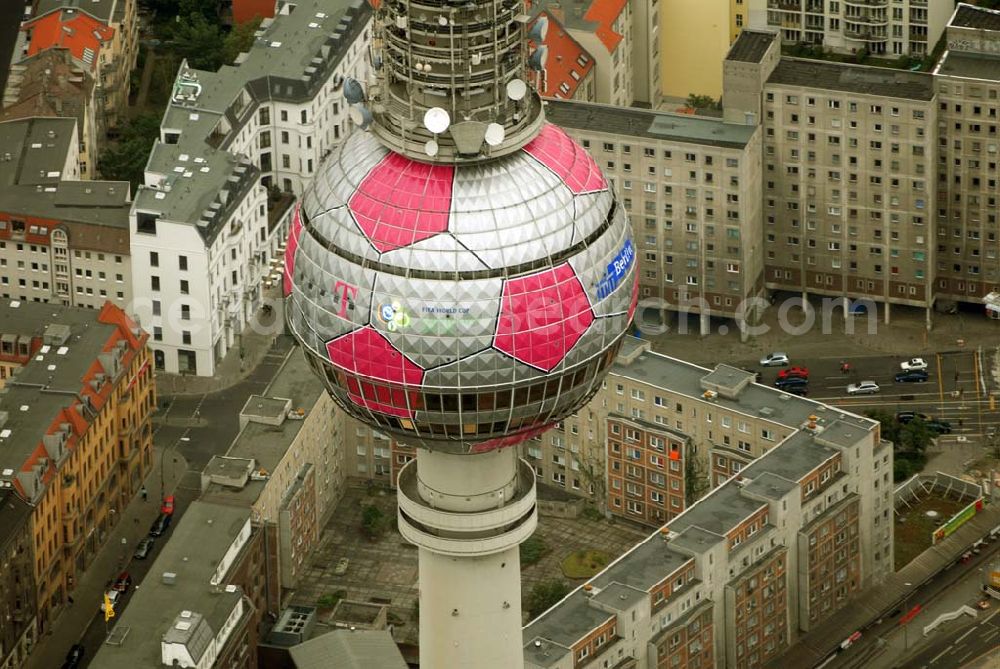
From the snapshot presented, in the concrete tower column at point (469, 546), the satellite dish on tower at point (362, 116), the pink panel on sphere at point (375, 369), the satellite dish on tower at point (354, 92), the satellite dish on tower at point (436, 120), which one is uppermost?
the satellite dish on tower at point (354, 92)

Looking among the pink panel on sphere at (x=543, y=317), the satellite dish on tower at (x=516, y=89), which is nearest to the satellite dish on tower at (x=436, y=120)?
the satellite dish on tower at (x=516, y=89)

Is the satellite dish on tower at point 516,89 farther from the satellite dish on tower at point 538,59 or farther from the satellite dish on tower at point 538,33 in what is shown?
the satellite dish on tower at point 538,33

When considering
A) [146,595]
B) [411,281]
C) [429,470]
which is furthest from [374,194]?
[146,595]

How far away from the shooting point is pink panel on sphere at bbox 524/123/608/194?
132 metres

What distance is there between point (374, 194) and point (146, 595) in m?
69.2

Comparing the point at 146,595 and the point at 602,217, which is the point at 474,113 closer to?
the point at 602,217

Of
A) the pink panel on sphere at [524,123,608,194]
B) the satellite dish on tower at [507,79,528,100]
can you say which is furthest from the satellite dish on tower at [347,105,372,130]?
the pink panel on sphere at [524,123,608,194]

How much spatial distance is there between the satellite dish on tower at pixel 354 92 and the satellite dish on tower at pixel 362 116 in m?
0.42

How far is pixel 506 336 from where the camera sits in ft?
425

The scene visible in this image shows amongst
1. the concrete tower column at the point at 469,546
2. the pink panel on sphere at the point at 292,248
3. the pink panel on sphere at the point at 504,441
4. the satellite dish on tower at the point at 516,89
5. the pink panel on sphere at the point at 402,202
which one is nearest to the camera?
the pink panel on sphere at the point at 402,202

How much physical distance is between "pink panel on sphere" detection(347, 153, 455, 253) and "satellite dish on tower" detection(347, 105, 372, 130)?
1.68 meters

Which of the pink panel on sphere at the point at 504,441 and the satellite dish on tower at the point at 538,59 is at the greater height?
the satellite dish on tower at the point at 538,59

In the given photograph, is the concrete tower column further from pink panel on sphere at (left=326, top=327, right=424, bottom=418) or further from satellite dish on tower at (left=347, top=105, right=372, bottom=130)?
satellite dish on tower at (left=347, top=105, right=372, bottom=130)

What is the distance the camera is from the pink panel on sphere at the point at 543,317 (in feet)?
424
